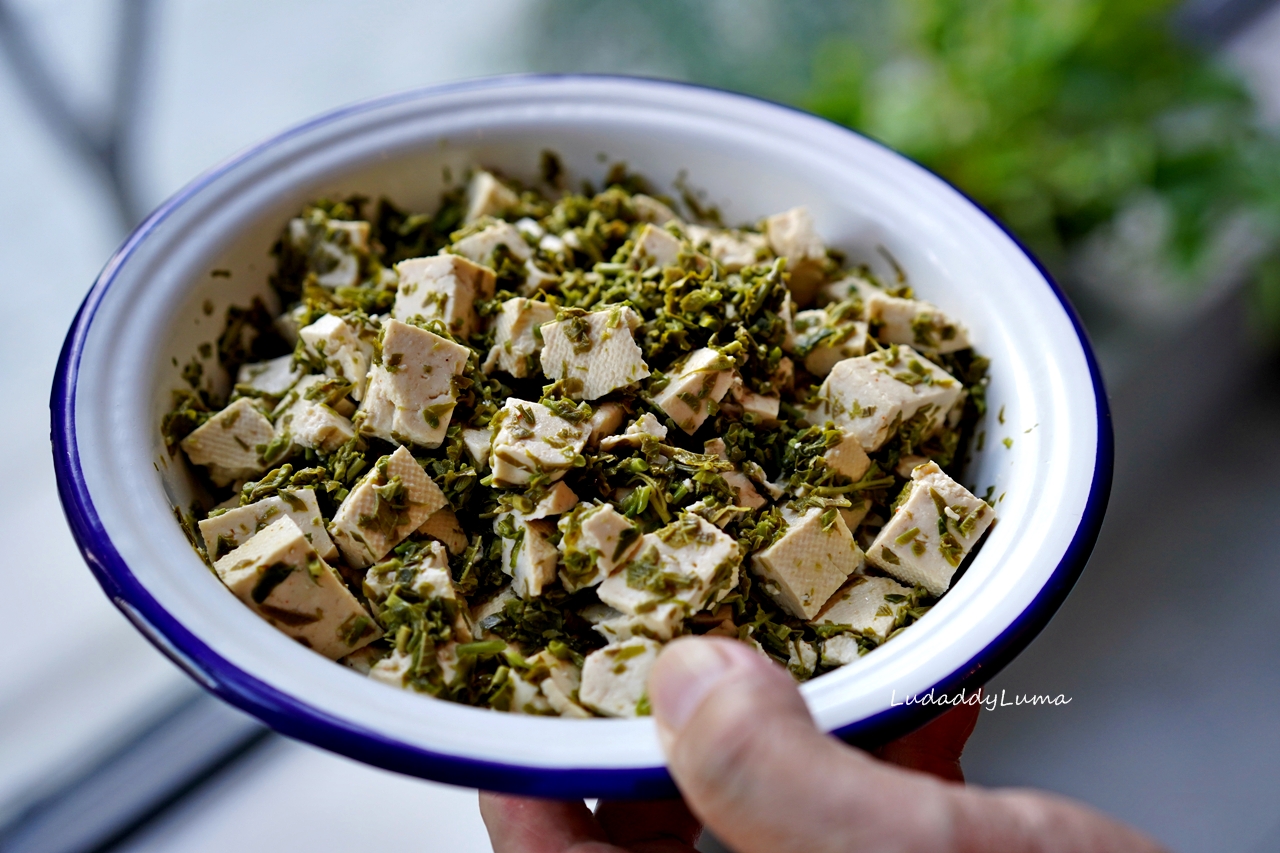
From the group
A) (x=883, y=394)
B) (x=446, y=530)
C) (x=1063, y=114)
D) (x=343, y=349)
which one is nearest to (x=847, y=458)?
(x=883, y=394)

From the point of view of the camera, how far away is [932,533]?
1.02 m

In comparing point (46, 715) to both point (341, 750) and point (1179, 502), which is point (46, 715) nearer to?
point (341, 750)

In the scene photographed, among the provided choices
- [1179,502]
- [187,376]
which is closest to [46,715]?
[187,376]

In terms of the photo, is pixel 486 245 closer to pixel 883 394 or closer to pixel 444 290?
pixel 444 290

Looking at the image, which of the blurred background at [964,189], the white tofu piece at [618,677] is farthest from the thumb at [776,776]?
the blurred background at [964,189]

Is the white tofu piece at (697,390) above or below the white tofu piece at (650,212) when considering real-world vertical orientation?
below

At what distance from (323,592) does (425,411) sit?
210 mm

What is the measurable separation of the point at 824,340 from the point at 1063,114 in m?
1.52

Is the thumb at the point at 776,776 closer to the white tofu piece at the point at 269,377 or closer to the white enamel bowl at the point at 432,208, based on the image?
the white enamel bowl at the point at 432,208

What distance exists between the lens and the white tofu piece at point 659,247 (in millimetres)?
1174

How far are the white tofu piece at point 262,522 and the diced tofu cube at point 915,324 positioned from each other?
2.28 ft

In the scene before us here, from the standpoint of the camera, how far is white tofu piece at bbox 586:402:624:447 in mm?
1025

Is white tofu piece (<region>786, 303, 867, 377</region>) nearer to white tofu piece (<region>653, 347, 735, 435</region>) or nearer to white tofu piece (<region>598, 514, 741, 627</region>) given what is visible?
white tofu piece (<region>653, 347, 735, 435</region>)

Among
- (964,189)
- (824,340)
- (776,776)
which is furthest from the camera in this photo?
(964,189)
